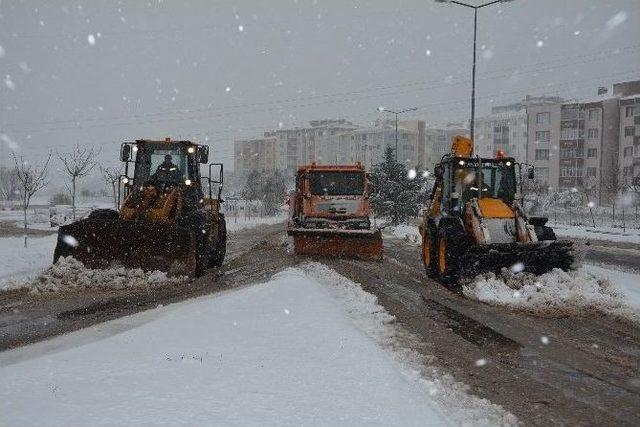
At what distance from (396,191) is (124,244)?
81.5ft

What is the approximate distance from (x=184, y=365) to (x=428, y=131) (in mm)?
122771

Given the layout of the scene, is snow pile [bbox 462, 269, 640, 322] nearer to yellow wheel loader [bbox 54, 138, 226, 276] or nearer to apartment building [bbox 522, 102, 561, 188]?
yellow wheel loader [bbox 54, 138, 226, 276]

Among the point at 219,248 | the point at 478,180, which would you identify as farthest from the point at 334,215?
the point at 478,180

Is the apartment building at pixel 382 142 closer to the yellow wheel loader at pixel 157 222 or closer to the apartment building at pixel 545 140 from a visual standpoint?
the apartment building at pixel 545 140

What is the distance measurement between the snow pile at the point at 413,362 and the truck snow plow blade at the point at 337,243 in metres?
4.68

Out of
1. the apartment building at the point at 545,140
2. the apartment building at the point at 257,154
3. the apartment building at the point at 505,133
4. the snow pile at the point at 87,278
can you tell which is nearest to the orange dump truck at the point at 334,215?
the snow pile at the point at 87,278

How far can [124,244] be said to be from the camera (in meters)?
11.4

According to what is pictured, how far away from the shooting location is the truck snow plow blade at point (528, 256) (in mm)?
Answer: 9961

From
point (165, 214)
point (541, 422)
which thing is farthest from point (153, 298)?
point (541, 422)

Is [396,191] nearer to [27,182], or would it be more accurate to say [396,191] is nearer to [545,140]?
[27,182]

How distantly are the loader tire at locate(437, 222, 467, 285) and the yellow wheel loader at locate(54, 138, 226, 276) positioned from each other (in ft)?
16.0

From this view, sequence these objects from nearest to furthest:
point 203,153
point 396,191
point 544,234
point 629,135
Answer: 1. point 544,234
2. point 203,153
3. point 396,191
4. point 629,135

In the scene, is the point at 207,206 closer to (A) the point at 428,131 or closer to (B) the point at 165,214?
(B) the point at 165,214

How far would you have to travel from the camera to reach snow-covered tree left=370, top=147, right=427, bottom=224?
3447 centimetres
